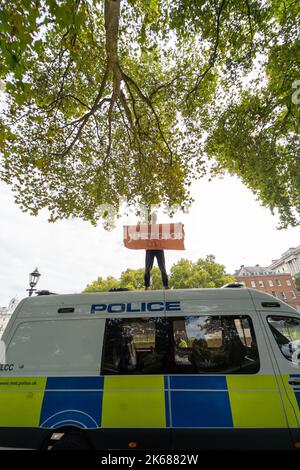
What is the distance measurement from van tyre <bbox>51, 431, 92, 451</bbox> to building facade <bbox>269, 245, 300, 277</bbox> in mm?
62565

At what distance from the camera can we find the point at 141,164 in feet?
31.0

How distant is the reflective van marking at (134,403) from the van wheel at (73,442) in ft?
1.29

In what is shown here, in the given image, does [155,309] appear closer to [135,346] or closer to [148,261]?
[135,346]

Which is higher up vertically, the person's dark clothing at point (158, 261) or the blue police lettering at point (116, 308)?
the person's dark clothing at point (158, 261)

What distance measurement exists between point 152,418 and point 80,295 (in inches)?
86.5

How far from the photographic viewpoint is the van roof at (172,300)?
359 cm

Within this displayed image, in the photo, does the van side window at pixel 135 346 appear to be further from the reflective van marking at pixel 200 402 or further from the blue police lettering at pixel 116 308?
the reflective van marking at pixel 200 402

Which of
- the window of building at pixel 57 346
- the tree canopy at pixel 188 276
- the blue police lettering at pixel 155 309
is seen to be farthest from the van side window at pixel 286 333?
the tree canopy at pixel 188 276

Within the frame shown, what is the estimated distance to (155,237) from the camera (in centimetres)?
718

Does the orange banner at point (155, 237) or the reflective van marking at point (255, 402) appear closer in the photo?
the reflective van marking at point (255, 402)

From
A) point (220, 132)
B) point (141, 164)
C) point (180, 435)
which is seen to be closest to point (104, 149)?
point (141, 164)

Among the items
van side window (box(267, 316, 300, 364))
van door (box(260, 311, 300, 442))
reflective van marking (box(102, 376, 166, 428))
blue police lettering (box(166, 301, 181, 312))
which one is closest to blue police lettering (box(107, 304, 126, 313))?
blue police lettering (box(166, 301, 181, 312))

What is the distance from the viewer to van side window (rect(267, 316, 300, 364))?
3379 millimetres
